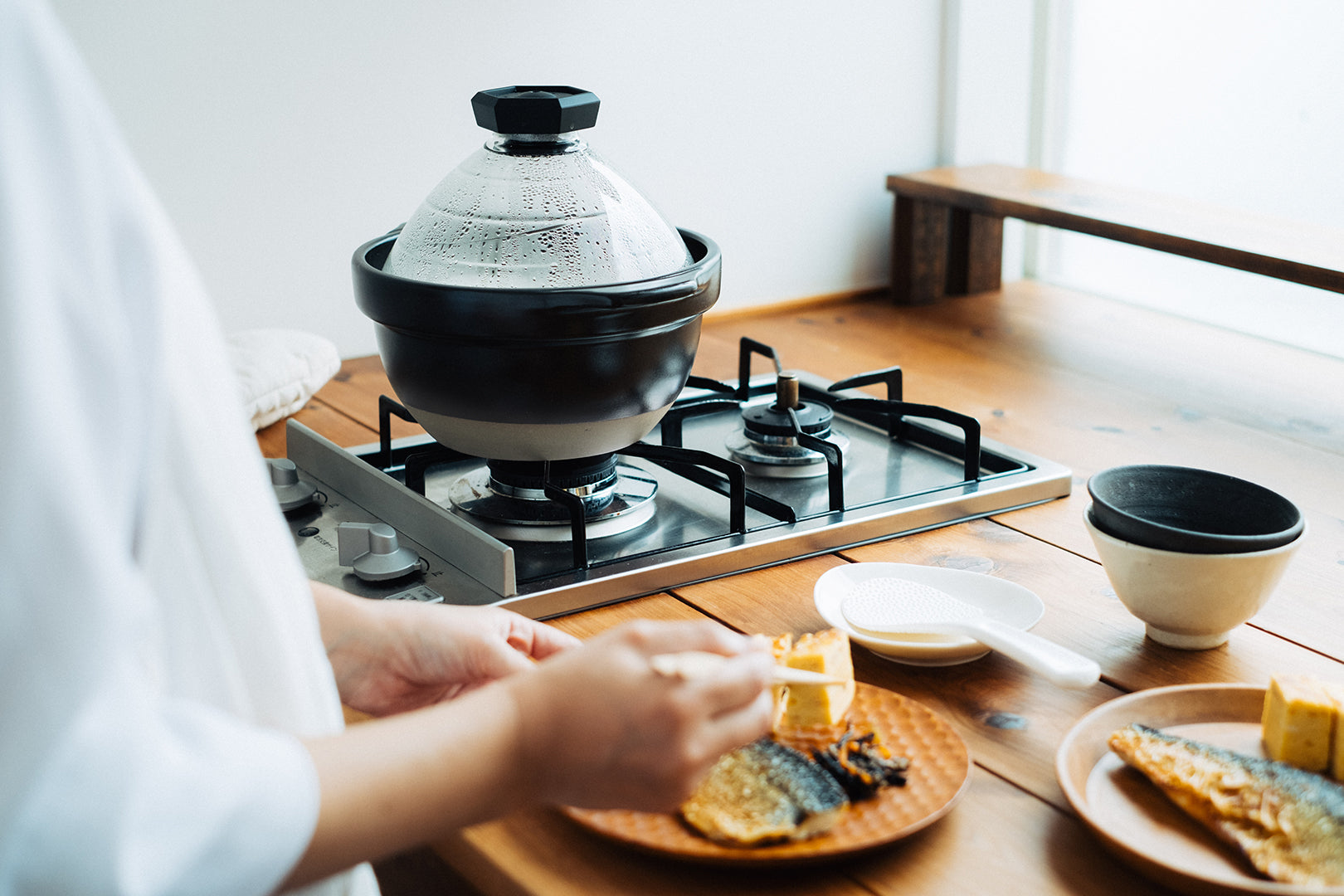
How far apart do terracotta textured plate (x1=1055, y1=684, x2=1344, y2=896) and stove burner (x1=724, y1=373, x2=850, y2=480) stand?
0.50 metres

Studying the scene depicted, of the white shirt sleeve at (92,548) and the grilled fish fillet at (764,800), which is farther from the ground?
the white shirt sleeve at (92,548)

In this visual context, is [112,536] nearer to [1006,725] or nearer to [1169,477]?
[1006,725]

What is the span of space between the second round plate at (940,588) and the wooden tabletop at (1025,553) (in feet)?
0.06

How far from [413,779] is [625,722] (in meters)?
0.10

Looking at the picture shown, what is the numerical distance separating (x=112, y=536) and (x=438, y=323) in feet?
1.66

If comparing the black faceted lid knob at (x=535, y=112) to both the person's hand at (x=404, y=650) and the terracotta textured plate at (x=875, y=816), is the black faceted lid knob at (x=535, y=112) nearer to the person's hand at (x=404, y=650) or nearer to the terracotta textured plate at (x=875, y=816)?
the person's hand at (x=404, y=650)

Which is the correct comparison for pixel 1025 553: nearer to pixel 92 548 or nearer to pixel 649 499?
pixel 649 499

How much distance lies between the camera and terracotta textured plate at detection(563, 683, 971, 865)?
630mm

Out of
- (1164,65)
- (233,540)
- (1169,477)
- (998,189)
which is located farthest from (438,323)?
(1164,65)

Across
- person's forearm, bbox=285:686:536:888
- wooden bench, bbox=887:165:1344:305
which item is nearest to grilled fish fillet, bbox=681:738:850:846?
person's forearm, bbox=285:686:536:888

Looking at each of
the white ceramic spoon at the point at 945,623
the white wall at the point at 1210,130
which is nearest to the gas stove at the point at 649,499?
the white ceramic spoon at the point at 945,623

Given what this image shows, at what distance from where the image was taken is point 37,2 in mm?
461

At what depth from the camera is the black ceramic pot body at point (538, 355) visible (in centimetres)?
94

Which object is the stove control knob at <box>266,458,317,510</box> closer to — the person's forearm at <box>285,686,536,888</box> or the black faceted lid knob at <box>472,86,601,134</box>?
the black faceted lid knob at <box>472,86,601,134</box>
